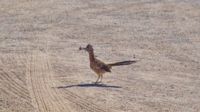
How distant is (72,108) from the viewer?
14938 millimetres

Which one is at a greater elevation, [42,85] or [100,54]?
[42,85]

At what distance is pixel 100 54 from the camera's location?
70.9 feet

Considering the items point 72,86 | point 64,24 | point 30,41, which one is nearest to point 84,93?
point 72,86

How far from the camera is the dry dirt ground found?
15.9 m

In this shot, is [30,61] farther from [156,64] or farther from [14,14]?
[14,14]

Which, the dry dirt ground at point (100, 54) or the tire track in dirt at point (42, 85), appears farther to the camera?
the dry dirt ground at point (100, 54)

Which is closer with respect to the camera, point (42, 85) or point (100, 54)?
point (42, 85)

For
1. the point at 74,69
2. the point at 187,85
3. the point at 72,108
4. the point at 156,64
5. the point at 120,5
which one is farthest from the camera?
the point at 120,5

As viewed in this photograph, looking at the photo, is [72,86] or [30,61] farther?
[30,61]

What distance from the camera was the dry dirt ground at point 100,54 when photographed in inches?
625

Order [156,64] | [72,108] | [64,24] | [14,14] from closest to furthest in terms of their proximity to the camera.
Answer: [72,108] → [156,64] → [64,24] → [14,14]

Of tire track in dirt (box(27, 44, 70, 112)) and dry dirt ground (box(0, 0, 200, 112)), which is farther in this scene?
dry dirt ground (box(0, 0, 200, 112))

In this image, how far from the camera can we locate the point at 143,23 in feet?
90.9

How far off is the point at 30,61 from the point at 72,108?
528cm
